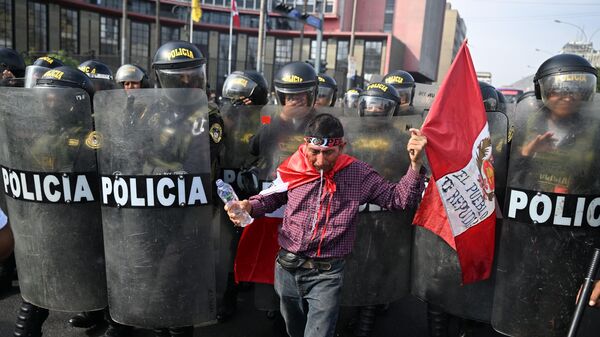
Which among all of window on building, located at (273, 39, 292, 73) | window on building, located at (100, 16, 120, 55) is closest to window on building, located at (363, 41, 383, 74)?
window on building, located at (273, 39, 292, 73)

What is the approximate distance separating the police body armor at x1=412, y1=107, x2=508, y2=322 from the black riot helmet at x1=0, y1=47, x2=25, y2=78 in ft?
16.5

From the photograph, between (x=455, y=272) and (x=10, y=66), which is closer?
(x=455, y=272)

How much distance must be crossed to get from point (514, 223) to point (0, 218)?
107 inches

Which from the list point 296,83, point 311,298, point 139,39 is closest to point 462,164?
point 311,298

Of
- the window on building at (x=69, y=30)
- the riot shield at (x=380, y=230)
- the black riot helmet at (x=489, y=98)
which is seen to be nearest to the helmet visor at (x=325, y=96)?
the black riot helmet at (x=489, y=98)

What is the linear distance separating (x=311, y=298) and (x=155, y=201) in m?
1.09

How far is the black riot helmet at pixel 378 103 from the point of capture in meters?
3.80

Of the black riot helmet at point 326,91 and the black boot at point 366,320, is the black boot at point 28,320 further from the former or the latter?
the black riot helmet at point 326,91

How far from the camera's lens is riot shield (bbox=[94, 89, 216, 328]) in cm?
273

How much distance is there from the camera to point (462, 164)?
2732 millimetres

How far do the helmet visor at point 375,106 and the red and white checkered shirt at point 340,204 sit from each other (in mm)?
1172

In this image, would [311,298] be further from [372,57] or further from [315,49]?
[315,49]

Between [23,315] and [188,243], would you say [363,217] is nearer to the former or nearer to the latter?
[188,243]

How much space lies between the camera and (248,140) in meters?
3.94
